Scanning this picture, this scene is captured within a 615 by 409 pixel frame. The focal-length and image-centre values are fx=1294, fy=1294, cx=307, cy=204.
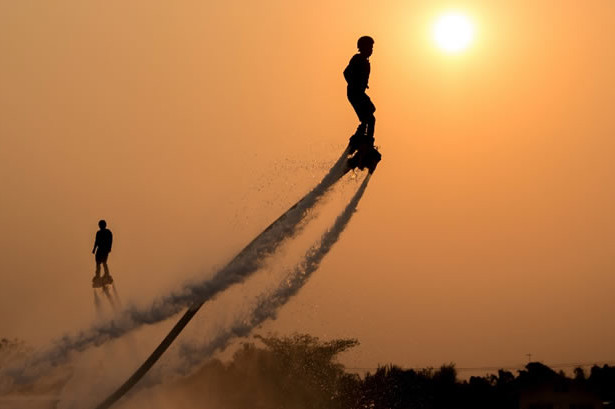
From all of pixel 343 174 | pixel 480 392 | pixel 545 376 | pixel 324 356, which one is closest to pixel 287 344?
pixel 324 356

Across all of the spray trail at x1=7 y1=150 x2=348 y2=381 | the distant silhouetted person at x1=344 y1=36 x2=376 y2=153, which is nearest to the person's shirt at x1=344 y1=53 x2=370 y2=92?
the distant silhouetted person at x1=344 y1=36 x2=376 y2=153

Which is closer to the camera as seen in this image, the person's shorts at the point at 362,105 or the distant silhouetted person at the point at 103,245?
the person's shorts at the point at 362,105

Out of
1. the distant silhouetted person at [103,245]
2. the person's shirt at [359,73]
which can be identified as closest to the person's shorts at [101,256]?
the distant silhouetted person at [103,245]

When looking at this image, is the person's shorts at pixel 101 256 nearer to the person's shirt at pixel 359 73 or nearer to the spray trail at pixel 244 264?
the spray trail at pixel 244 264

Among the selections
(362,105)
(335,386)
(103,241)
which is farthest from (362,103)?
(335,386)

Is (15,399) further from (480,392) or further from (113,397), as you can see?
(480,392)

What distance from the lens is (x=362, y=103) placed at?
31.5 meters

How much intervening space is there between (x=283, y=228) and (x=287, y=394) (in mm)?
63371

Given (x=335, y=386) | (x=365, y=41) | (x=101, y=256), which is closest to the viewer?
(x=365, y=41)

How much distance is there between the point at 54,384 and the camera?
3797 centimetres

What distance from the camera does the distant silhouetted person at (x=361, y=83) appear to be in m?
31.2

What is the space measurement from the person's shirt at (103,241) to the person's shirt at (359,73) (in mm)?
16849

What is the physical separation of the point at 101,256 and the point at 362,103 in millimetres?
16968

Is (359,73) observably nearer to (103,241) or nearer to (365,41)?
(365,41)
